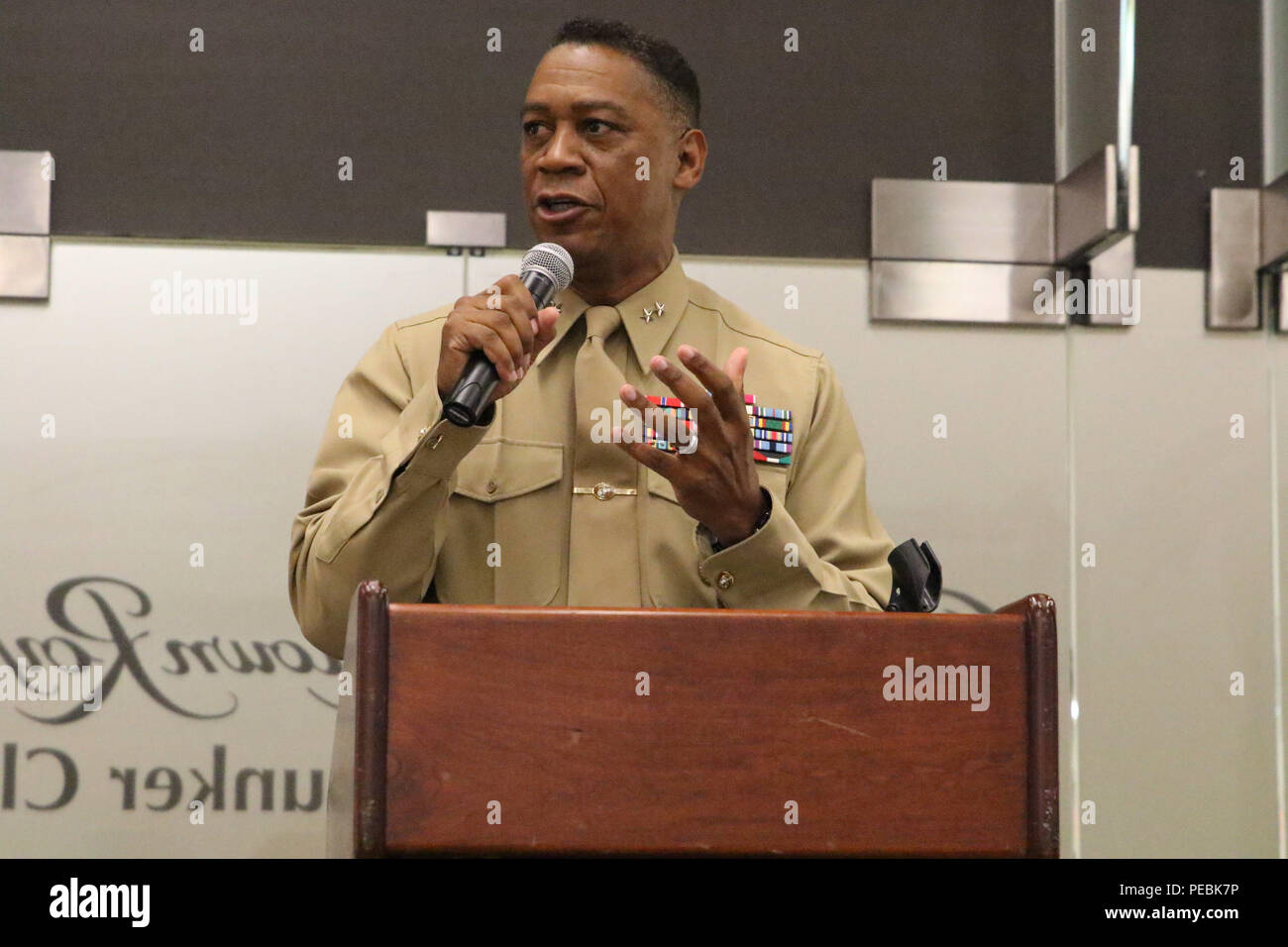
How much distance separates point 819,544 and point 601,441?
319 mm

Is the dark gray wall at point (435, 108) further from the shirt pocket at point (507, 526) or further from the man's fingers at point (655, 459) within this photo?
the man's fingers at point (655, 459)

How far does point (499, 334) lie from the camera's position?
5.97 feet

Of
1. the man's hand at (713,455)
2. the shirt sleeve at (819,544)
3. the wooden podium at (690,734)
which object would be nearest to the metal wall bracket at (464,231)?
the shirt sleeve at (819,544)

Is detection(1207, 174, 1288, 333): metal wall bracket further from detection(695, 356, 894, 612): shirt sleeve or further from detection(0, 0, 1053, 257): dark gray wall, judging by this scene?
detection(695, 356, 894, 612): shirt sleeve

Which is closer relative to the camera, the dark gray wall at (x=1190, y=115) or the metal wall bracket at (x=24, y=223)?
the metal wall bracket at (x=24, y=223)

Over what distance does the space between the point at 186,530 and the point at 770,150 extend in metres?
1.37

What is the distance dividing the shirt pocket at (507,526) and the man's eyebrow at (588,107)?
1.53ft

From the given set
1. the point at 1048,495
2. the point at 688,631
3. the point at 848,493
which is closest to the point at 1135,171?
the point at 1048,495

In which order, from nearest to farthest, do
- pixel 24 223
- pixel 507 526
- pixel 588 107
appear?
pixel 507 526 < pixel 588 107 < pixel 24 223

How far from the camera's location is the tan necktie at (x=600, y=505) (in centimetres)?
221

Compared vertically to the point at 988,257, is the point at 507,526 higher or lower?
lower

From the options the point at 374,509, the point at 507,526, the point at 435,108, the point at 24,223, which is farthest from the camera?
the point at 435,108

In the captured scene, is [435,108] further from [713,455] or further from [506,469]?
[713,455]

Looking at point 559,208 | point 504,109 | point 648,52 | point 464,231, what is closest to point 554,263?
point 559,208
